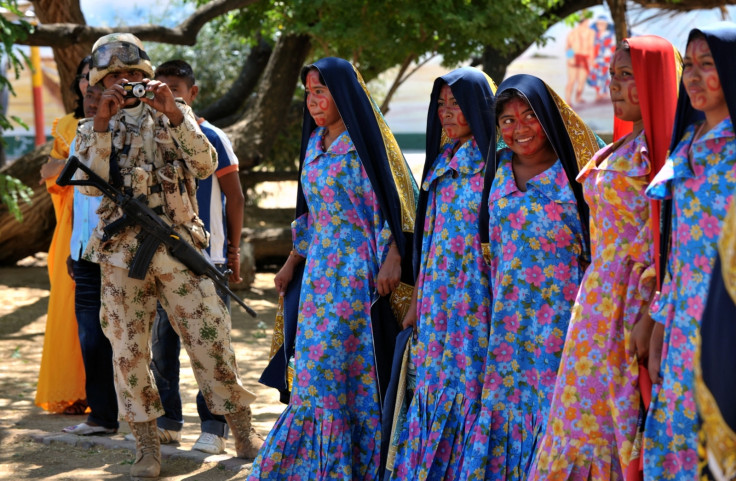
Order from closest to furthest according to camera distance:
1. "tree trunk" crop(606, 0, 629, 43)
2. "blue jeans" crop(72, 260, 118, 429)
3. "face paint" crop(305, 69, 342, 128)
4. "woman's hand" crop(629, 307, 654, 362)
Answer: "woman's hand" crop(629, 307, 654, 362) < "face paint" crop(305, 69, 342, 128) < "blue jeans" crop(72, 260, 118, 429) < "tree trunk" crop(606, 0, 629, 43)

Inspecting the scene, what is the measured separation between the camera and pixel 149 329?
17.0ft

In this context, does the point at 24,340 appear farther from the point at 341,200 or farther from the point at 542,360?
the point at 542,360

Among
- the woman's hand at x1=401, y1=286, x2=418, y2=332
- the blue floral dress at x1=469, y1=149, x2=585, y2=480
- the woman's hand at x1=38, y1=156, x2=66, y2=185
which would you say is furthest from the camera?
the woman's hand at x1=38, y1=156, x2=66, y2=185

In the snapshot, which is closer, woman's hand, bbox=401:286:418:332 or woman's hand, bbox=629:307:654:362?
woman's hand, bbox=629:307:654:362

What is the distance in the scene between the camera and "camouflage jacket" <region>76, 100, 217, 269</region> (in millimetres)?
5004

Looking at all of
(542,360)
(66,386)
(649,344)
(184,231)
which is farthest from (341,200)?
(66,386)

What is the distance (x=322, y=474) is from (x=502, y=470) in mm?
902

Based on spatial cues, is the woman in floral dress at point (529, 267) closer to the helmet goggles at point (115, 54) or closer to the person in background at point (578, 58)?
the helmet goggles at point (115, 54)

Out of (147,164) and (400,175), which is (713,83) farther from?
(147,164)

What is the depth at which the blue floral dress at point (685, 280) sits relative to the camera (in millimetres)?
3115

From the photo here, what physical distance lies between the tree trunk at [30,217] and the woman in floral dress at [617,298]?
9.20 m

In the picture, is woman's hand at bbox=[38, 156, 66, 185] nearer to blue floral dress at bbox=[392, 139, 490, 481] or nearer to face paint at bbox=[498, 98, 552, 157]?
blue floral dress at bbox=[392, 139, 490, 481]

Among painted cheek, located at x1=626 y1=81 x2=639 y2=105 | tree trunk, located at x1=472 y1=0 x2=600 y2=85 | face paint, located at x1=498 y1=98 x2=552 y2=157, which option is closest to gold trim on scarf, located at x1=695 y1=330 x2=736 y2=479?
painted cheek, located at x1=626 y1=81 x2=639 y2=105

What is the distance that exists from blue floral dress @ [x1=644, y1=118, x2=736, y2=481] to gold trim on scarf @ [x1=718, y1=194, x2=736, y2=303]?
4 centimetres
